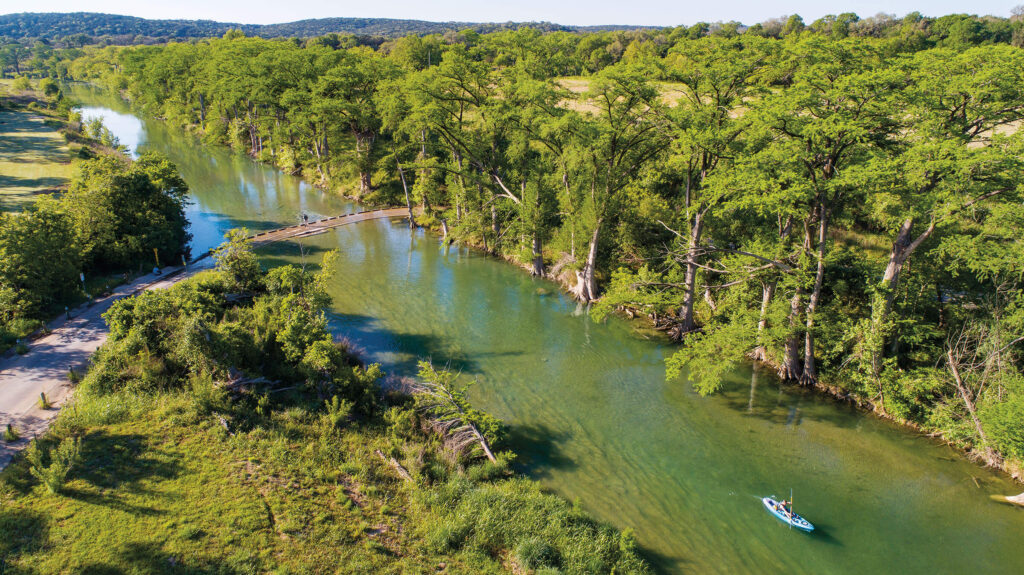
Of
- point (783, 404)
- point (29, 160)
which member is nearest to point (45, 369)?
point (783, 404)

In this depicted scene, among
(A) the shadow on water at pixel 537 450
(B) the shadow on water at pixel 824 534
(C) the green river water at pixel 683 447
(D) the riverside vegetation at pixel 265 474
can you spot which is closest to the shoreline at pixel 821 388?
(C) the green river water at pixel 683 447

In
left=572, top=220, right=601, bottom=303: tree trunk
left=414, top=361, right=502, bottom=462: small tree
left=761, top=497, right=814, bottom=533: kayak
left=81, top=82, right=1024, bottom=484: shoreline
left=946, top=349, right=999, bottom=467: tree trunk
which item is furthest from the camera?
left=572, top=220, right=601, bottom=303: tree trunk

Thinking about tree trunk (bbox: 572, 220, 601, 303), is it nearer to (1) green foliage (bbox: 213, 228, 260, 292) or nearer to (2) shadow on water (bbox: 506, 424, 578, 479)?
(2) shadow on water (bbox: 506, 424, 578, 479)

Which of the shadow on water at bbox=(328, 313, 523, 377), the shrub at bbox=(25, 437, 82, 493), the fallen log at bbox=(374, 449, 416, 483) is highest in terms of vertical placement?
the shrub at bbox=(25, 437, 82, 493)

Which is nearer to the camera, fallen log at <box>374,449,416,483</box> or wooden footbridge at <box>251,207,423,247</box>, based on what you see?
fallen log at <box>374,449,416,483</box>

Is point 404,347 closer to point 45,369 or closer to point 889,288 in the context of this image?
point 45,369

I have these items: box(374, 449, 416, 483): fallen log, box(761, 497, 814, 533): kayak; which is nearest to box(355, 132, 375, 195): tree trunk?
box(374, 449, 416, 483): fallen log
